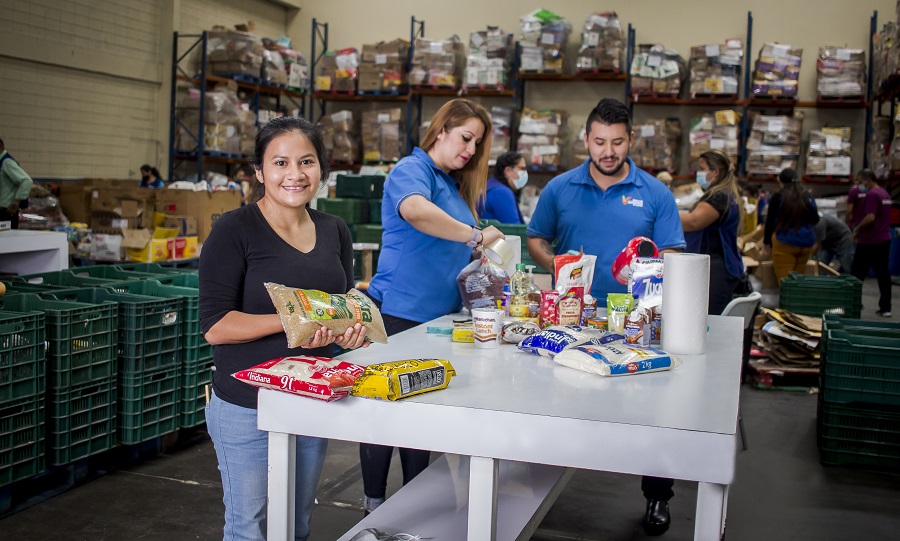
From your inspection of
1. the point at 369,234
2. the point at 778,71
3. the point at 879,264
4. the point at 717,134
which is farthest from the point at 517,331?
the point at 778,71

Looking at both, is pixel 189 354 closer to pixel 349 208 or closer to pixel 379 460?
pixel 379 460

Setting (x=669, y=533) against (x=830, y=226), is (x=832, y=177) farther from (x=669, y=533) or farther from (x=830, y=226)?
(x=669, y=533)

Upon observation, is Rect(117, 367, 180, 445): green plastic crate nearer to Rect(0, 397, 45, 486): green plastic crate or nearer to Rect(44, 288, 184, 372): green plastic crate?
Rect(44, 288, 184, 372): green plastic crate

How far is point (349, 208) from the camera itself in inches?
307

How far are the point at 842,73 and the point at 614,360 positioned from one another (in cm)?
1038

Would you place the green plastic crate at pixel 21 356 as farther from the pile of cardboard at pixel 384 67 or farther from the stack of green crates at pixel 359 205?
the pile of cardboard at pixel 384 67

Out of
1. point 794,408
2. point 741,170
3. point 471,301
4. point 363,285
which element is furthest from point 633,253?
point 741,170

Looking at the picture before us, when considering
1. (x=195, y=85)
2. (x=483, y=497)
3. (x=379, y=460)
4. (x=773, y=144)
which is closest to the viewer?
(x=483, y=497)

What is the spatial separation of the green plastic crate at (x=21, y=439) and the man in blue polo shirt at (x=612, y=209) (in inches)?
84.9

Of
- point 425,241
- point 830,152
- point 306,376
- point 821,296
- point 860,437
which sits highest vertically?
point 830,152

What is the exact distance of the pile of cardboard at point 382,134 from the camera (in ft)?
40.4

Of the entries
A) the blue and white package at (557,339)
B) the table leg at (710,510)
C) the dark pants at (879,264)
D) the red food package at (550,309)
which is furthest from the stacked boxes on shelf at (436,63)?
the table leg at (710,510)

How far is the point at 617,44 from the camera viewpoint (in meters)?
11.4

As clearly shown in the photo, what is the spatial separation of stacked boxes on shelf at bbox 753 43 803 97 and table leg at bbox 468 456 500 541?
411 inches
